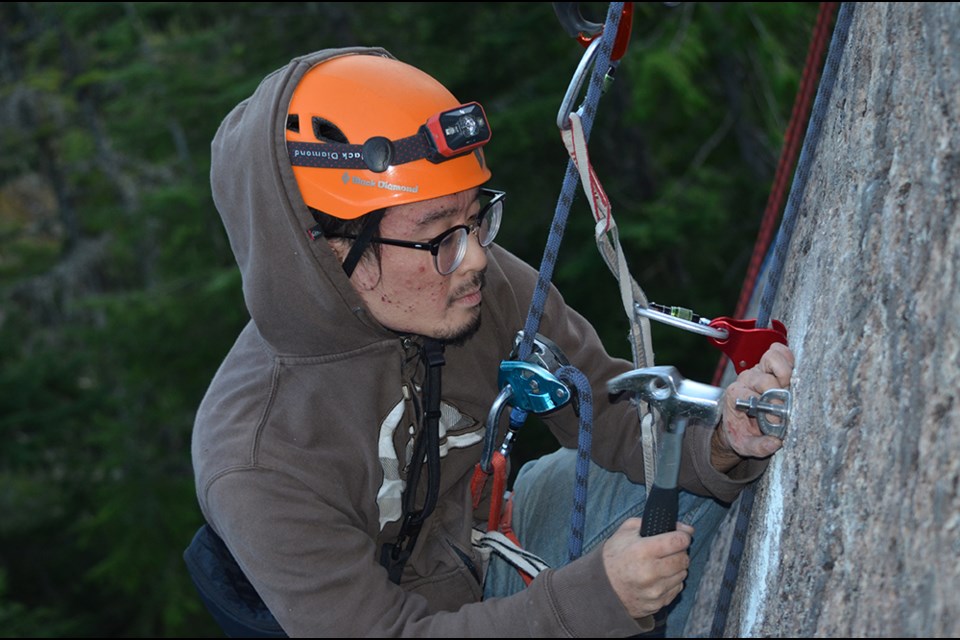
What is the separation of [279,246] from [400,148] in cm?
35

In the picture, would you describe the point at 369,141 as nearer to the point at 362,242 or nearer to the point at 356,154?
the point at 356,154

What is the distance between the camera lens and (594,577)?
1974mm

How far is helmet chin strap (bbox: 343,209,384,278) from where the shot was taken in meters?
2.24

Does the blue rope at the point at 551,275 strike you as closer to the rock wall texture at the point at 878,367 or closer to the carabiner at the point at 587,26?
the carabiner at the point at 587,26

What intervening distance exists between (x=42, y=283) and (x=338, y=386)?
9.77 meters

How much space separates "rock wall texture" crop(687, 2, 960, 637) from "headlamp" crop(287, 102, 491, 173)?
0.77m

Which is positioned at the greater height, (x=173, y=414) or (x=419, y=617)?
(x=419, y=617)

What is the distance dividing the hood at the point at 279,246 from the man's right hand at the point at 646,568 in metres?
0.76

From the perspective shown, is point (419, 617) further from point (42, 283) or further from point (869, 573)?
point (42, 283)

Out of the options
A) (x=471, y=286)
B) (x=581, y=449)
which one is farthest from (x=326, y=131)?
(x=581, y=449)

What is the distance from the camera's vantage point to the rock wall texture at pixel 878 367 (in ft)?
4.38

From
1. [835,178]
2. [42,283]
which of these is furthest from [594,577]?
[42,283]

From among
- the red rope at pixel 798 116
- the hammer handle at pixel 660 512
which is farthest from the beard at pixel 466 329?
the red rope at pixel 798 116

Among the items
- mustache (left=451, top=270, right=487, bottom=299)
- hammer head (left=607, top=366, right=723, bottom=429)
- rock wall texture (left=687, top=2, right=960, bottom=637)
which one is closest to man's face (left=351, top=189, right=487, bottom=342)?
mustache (left=451, top=270, right=487, bottom=299)
